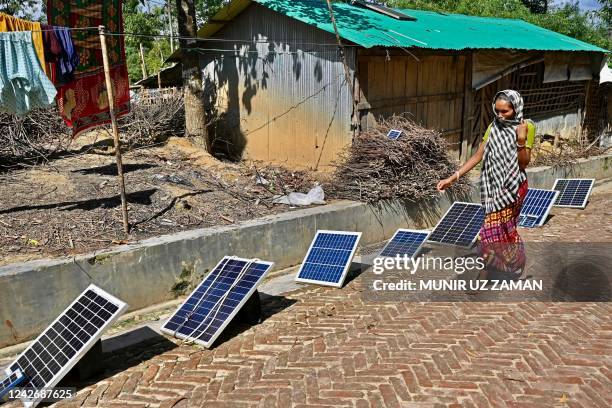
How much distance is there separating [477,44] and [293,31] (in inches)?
154

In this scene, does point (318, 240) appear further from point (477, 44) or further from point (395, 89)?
point (477, 44)

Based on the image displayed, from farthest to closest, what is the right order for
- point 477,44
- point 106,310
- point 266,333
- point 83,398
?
1. point 477,44
2. point 266,333
3. point 106,310
4. point 83,398

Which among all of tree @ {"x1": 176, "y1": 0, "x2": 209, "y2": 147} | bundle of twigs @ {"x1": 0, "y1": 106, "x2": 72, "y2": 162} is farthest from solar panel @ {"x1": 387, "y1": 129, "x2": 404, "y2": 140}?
bundle of twigs @ {"x1": 0, "y1": 106, "x2": 72, "y2": 162}

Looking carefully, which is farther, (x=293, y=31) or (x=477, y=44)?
(x=477, y=44)

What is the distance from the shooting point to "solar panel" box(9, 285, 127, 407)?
396 centimetres

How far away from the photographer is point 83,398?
3963 mm

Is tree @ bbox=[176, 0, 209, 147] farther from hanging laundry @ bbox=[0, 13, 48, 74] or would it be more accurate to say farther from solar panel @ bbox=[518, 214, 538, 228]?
solar panel @ bbox=[518, 214, 538, 228]

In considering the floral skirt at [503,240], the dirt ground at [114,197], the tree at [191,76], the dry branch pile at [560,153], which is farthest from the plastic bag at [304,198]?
the dry branch pile at [560,153]

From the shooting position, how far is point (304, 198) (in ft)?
24.8

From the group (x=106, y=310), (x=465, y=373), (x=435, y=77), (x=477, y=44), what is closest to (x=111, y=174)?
(x=106, y=310)

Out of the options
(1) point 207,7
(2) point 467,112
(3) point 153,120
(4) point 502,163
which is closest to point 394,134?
(4) point 502,163

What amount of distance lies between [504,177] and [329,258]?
7.93 feet

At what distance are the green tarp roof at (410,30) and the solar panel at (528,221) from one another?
3.46 metres

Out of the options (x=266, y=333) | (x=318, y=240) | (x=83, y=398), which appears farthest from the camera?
(x=318, y=240)
